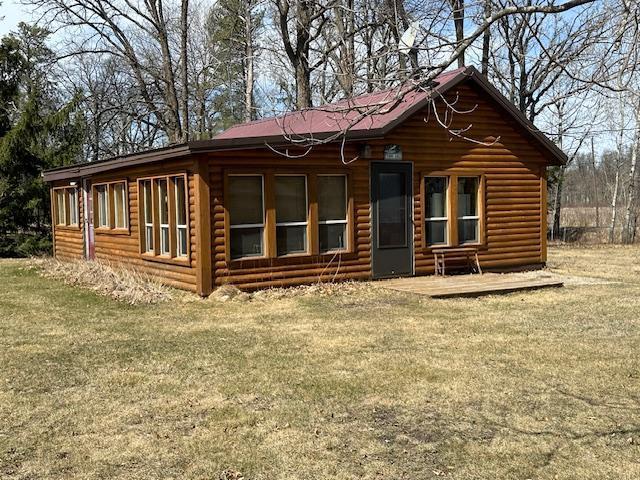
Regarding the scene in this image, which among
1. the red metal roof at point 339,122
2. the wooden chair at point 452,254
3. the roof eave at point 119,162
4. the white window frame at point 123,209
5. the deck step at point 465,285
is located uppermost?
the red metal roof at point 339,122

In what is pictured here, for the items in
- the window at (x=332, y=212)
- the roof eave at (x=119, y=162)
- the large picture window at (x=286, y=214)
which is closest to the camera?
the roof eave at (x=119, y=162)

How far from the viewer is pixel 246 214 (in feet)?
36.2

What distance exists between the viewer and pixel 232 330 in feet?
27.1

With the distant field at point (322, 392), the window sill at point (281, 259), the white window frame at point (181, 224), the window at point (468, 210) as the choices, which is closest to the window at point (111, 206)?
the white window frame at point (181, 224)

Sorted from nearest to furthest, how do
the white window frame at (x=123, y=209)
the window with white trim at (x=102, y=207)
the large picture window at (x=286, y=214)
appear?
the large picture window at (x=286, y=214), the white window frame at (x=123, y=209), the window with white trim at (x=102, y=207)

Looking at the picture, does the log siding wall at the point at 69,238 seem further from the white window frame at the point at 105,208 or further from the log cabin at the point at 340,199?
the log cabin at the point at 340,199

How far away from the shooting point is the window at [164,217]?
37.2 feet

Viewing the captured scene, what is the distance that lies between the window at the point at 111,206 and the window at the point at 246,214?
11.7 ft

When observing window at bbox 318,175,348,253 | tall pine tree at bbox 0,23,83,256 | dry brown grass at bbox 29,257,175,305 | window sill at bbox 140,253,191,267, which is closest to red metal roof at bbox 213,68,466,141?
window at bbox 318,175,348,253

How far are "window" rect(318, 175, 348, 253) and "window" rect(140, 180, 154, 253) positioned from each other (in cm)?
342

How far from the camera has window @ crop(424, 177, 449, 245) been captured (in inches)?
506

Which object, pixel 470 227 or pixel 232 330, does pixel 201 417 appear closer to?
pixel 232 330

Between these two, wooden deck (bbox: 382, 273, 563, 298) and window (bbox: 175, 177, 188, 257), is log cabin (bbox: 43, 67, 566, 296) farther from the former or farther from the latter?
wooden deck (bbox: 382, 273, 563, 298)

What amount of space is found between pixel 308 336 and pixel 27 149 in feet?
56.4
